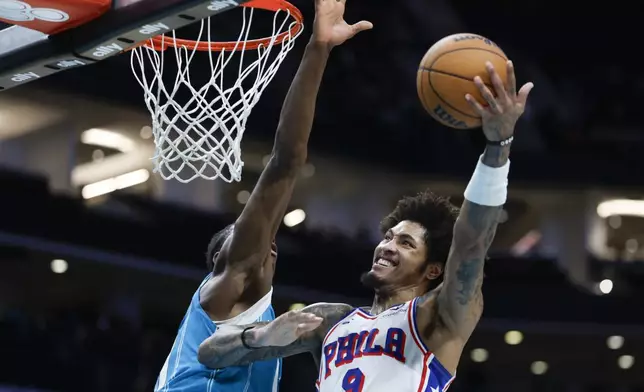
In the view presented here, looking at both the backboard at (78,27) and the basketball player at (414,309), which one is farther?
the backboard at (78,27)

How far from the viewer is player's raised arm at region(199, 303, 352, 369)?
12.0 feet

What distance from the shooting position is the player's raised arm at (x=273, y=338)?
3.66 metres

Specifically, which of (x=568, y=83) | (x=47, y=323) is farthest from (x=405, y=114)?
(x=47, y=323)

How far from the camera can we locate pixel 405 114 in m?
15.2

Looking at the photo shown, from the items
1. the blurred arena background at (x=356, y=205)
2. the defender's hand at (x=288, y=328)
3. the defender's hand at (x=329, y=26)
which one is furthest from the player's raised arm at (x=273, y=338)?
the blurred arena background at (x=356, y=205)

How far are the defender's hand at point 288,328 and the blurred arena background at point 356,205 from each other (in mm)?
7175

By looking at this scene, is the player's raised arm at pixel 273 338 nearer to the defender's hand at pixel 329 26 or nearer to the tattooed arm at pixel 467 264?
Answer: the tattooed arm at pixel 467 264

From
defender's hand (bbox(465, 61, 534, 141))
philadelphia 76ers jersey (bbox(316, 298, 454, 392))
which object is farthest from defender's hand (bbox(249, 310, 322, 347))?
defender's hand (bbox(465, 61, 534, 141))

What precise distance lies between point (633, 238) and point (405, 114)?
5262mm

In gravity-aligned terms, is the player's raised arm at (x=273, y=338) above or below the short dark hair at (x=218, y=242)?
below

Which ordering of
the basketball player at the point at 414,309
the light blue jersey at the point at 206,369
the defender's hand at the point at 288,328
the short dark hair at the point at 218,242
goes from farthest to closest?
the short dark hair at the point at 218,242 → the light blue jersey at the point at 206,369 → the defender's hand at the point at 288,328 → the basketball player at the point at 414,309

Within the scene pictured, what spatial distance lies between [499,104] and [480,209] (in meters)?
0.38

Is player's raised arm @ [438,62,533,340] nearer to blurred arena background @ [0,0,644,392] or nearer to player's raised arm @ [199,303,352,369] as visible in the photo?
player's raised arm @ [199,303,352,369]

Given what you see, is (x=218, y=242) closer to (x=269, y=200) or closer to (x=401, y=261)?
(x=269, y=200)
